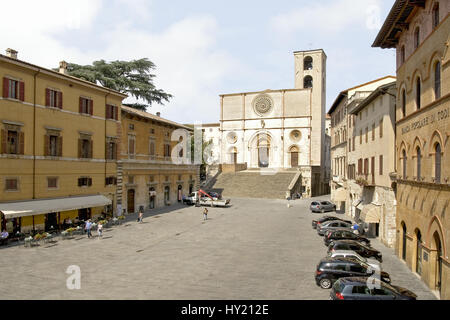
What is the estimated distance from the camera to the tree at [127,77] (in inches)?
1779

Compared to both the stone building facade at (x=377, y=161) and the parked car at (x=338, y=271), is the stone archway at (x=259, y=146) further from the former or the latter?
the parked car at (x=338, y=271)

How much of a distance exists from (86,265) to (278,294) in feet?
33.1

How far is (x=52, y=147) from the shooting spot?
27625mm

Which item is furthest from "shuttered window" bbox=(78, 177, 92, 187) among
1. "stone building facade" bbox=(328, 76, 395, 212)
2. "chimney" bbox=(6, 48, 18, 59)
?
"stone building facade" bbox=(328, 76, 395, 212)

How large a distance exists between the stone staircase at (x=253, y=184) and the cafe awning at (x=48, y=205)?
1106 inches

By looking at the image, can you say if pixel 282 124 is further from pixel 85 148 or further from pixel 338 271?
pixel 338 271

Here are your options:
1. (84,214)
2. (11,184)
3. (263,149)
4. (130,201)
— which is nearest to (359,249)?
(84,214)

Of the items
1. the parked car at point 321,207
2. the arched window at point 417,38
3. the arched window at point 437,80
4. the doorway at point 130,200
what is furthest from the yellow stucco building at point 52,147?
the arched window at point 437,80

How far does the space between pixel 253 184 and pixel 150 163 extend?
23.2 metres

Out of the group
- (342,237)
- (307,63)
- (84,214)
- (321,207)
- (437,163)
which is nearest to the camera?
(437,163)

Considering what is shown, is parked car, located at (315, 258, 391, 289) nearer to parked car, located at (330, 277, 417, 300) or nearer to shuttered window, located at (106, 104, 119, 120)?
parked car, located at (330, 277, 417, 300)

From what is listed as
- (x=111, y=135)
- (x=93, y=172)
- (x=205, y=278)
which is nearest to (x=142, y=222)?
(x=93, y=172)

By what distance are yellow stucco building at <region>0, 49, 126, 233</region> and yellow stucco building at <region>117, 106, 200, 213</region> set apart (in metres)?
1.98
